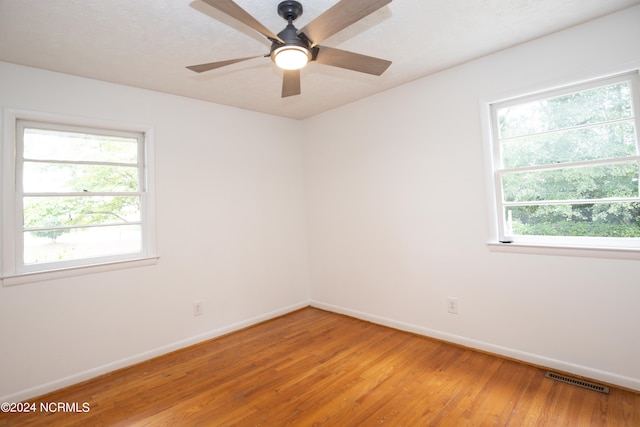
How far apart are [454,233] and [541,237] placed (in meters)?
0.66

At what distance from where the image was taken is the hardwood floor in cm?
199

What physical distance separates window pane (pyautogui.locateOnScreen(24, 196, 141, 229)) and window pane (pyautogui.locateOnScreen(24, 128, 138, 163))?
1.16ft

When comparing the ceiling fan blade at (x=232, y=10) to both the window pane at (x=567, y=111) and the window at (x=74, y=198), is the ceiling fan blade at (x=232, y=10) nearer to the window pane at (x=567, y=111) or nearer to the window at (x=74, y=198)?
the window at (x=74, y=198)

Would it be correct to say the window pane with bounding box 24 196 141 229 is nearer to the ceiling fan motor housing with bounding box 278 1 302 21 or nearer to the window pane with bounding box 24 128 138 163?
the window pane with bounding box 24 128 138 163

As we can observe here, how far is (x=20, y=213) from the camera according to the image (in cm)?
244

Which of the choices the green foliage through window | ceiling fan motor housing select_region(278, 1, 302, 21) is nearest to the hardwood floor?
the green foliage through window

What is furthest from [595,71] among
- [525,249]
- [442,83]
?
[525,249]

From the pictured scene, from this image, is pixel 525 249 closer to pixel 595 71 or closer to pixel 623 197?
pixel 623 197

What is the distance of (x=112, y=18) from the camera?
195 cm

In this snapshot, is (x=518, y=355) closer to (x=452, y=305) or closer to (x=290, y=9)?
(x=452, y=305)

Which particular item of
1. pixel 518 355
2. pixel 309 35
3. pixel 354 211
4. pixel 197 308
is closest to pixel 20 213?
pixel 197 308

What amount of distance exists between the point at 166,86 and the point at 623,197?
382 centimetres

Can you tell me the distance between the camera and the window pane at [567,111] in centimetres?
225

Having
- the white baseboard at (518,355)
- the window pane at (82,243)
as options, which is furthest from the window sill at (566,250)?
the window pane at (82,243)
